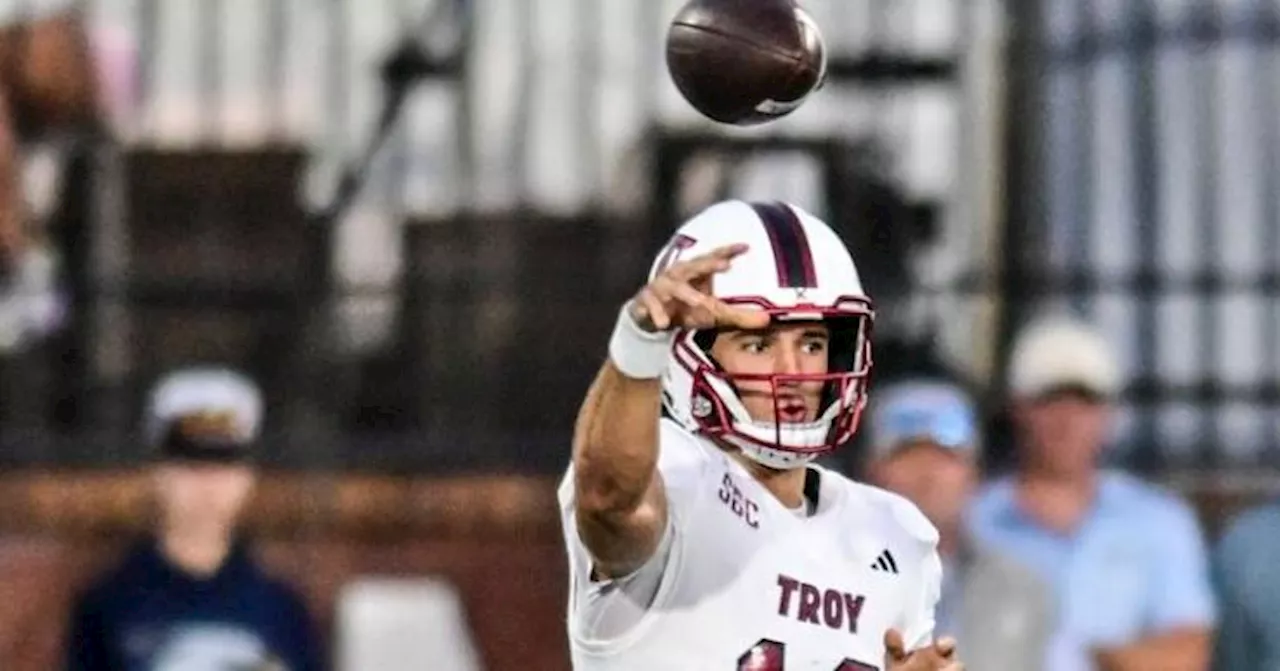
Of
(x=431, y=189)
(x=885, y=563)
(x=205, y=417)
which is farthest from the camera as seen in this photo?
(x=431, y=189)

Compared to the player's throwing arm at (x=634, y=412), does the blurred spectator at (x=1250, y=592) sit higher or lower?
lower

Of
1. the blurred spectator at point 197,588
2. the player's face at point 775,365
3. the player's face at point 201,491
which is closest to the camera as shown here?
the player's face at point 775,365

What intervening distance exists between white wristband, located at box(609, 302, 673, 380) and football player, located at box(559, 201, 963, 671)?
77 millimetres

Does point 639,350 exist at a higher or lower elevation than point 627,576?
higher

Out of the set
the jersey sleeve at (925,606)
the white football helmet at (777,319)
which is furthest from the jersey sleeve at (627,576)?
the jersey sleeve at (925,606)

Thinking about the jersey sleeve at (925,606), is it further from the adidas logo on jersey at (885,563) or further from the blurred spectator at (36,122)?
the blurred spectator at (36,122)

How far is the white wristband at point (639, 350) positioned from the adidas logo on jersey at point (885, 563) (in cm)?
78

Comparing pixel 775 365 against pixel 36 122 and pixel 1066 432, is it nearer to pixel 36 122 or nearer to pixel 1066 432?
pixel 1066 432

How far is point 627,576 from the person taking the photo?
205 inches

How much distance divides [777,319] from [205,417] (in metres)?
3.61

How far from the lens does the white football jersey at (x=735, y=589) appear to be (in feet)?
17.3

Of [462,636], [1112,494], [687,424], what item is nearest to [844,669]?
[687,424]

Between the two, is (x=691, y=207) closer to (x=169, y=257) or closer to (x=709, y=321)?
(x=169, y=257)

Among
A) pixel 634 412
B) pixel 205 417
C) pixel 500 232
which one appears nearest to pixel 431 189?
pixel 500 232
